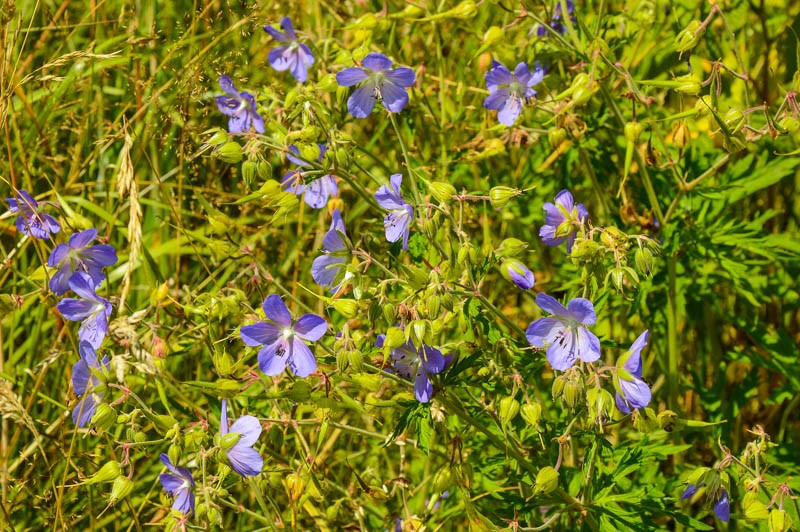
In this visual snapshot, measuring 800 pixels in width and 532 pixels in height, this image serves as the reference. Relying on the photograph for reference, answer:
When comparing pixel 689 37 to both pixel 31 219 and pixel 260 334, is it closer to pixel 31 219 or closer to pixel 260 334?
pixel 260 334

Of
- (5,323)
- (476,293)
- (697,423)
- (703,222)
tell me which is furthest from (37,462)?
(703,222)

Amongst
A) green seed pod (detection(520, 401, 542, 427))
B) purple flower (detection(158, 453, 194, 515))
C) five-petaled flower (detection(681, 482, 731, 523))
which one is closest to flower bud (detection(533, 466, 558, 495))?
green seed pod (detection(520, 401, 542, 427))

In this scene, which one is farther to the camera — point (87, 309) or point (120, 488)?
point (87, 309)

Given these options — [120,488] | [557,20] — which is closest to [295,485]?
[120,488]

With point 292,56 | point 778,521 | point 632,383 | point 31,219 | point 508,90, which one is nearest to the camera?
point 632,383

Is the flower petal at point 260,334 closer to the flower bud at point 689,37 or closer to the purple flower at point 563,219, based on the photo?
the purple flower at point 563,219

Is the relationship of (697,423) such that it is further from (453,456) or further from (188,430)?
(188,430)

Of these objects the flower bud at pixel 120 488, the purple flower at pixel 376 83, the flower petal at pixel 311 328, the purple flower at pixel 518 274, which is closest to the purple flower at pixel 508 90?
the purple flower at pixel 376 83

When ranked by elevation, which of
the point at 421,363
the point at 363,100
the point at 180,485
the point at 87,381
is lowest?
the point at 180,485
